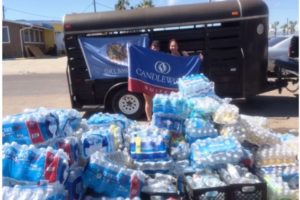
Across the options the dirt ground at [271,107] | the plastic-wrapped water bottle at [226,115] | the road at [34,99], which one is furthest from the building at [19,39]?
the plastic-wrapped water bottle at [226,115]

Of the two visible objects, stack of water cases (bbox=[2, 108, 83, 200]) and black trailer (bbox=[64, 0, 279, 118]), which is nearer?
stack of water cases (bbox=[2, 108, 83, 200])

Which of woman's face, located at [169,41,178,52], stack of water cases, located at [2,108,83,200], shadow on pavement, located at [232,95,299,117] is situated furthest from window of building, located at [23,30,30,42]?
stack of water cases, located at [2,108,83,200]

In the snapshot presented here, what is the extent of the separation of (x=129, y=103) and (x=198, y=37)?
197cm

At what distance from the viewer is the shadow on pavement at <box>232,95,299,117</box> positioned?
8.58 m

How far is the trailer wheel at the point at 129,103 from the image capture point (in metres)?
8.42

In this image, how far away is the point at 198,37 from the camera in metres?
8.22

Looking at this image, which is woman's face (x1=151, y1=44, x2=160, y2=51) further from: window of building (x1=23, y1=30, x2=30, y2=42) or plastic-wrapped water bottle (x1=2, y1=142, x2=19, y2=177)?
window of building (x1=23, y1=30, x2=30, y2=42)

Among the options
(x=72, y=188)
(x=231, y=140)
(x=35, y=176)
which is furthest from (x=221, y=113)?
(x=35, y=176)

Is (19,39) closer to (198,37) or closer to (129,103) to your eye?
(129,103)

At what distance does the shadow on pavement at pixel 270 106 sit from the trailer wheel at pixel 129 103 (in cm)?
229

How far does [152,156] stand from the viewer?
13.2 ft

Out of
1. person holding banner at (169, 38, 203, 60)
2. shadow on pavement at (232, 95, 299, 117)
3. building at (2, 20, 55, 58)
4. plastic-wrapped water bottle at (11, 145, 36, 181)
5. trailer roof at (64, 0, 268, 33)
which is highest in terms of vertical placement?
building at (2, 20, 55, 58)

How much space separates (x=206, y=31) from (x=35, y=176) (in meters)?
5.72

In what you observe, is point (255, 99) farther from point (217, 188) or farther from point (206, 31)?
point (217, 188)
